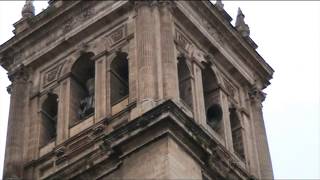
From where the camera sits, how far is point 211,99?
37.2 meters

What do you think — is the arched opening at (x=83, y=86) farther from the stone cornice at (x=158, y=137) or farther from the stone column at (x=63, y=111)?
the stone cornice at (x=158, y=137)

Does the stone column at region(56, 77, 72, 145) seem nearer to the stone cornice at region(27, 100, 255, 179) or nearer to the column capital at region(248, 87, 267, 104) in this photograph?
the stone cornice at region(27, 100, 255, 179)

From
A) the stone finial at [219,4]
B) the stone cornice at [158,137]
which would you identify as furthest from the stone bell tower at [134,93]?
the stone finial at [219,4]

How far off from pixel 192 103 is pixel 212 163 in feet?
9.46

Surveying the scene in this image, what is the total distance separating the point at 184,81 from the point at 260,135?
14.0 feet

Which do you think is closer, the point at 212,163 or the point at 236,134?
the point at 212,163

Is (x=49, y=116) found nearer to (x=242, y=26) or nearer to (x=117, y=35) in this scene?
(x=117, y=35)

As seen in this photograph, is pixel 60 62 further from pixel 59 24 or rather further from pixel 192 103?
pixel 192 103

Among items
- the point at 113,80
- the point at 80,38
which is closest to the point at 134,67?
the point at 113,80

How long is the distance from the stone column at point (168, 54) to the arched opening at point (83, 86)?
3196 mm

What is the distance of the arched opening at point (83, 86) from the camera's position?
119ft

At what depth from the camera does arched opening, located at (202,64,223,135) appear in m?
36.5

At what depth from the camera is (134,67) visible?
3431 centimetres

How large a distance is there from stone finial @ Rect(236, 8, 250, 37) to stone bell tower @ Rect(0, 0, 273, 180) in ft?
1.96
